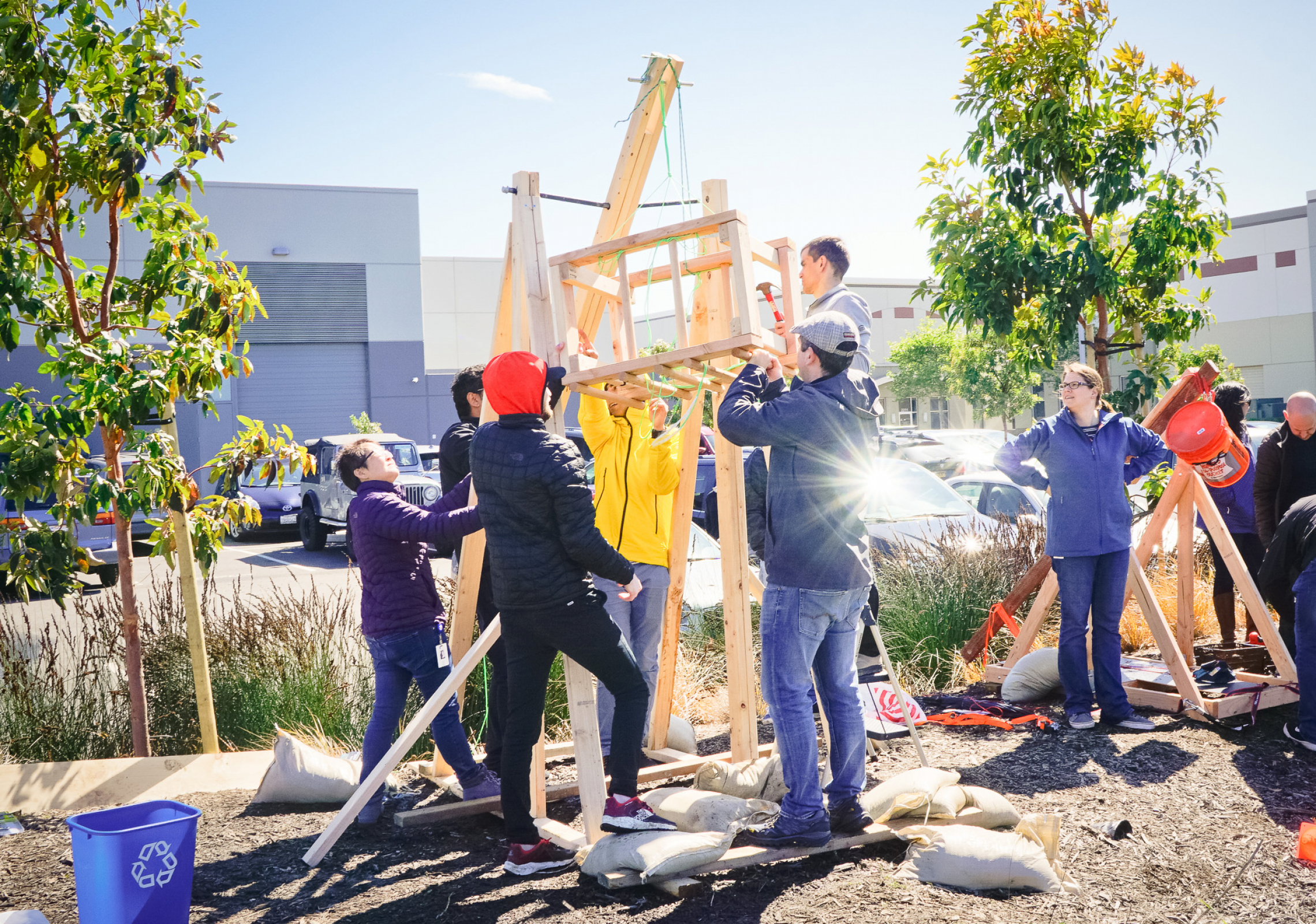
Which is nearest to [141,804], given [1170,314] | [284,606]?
[284,606]

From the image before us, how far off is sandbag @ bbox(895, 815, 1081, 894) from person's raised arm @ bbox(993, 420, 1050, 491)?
7.72 ft

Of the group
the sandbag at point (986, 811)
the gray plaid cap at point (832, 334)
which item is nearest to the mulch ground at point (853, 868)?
the sandbag at point (986, 811)

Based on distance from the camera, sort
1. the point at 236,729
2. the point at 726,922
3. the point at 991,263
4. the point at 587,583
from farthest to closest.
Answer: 1. the point at 991,263
2. the point at 236,729
3. the point at 587,583
4. the point at 726,922

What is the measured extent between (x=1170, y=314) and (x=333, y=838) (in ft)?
23.4

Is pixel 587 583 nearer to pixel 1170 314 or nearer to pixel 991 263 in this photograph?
pixel 991 263

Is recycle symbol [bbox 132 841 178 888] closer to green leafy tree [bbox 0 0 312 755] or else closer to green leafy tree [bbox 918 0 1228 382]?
green leafy tree [bbox 0 0 312 755]

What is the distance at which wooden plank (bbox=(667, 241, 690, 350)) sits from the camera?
12.5 ft

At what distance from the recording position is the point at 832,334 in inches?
143

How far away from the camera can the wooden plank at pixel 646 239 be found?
148 inches

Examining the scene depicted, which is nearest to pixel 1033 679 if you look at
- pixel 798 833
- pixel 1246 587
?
pixel 1246 587

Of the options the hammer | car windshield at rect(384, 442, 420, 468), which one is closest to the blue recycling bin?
the hammer

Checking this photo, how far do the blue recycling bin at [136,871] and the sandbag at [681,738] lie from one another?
261 centimetres

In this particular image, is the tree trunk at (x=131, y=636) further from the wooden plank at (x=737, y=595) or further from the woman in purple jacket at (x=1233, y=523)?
the woman in purple jacket at (x=1233, y=523)

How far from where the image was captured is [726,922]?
3162mm
